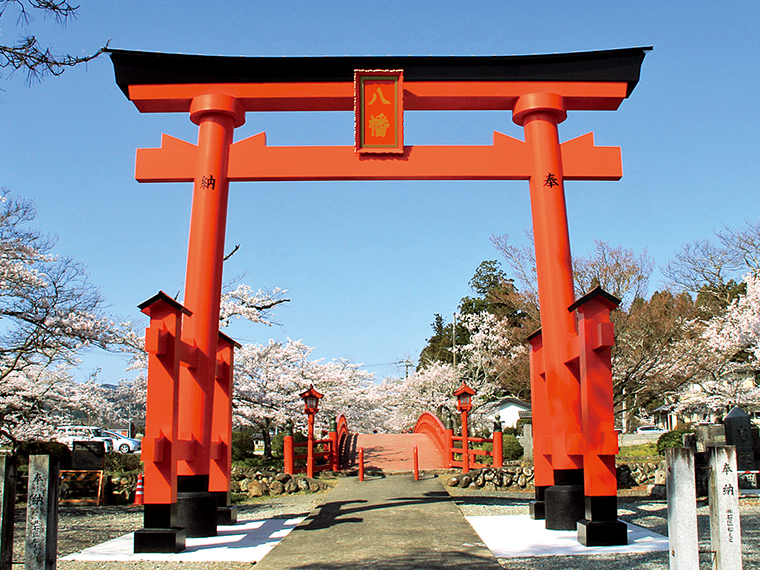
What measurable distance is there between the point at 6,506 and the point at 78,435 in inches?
796

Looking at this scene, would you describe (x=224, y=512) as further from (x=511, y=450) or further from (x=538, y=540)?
(x=511, y=450)

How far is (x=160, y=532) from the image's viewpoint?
7594mm

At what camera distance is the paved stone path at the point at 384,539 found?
22.5ft

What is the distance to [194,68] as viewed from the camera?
31.4ft

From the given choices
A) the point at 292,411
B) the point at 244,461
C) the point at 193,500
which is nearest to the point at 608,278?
the point at 292,411

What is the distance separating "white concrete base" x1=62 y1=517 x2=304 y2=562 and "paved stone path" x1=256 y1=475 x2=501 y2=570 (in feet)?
0.85

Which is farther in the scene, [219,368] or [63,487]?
[63,487]

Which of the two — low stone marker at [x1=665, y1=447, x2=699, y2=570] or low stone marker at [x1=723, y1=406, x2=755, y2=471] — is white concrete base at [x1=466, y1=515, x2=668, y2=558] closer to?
low stone marker at [x1=665, y1=447, x2=699, y2=570]

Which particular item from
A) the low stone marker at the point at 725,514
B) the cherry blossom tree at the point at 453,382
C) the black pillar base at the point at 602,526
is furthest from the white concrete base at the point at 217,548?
the cherry blossom tree at the point at 453,382

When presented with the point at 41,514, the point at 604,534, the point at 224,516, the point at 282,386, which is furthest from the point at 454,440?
the point at 41,514

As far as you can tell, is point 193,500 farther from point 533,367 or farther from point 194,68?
point 194,68

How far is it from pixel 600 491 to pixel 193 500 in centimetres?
524

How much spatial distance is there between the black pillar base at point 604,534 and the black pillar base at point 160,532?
488cm

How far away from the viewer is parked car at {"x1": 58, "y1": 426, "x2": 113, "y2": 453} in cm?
1504
